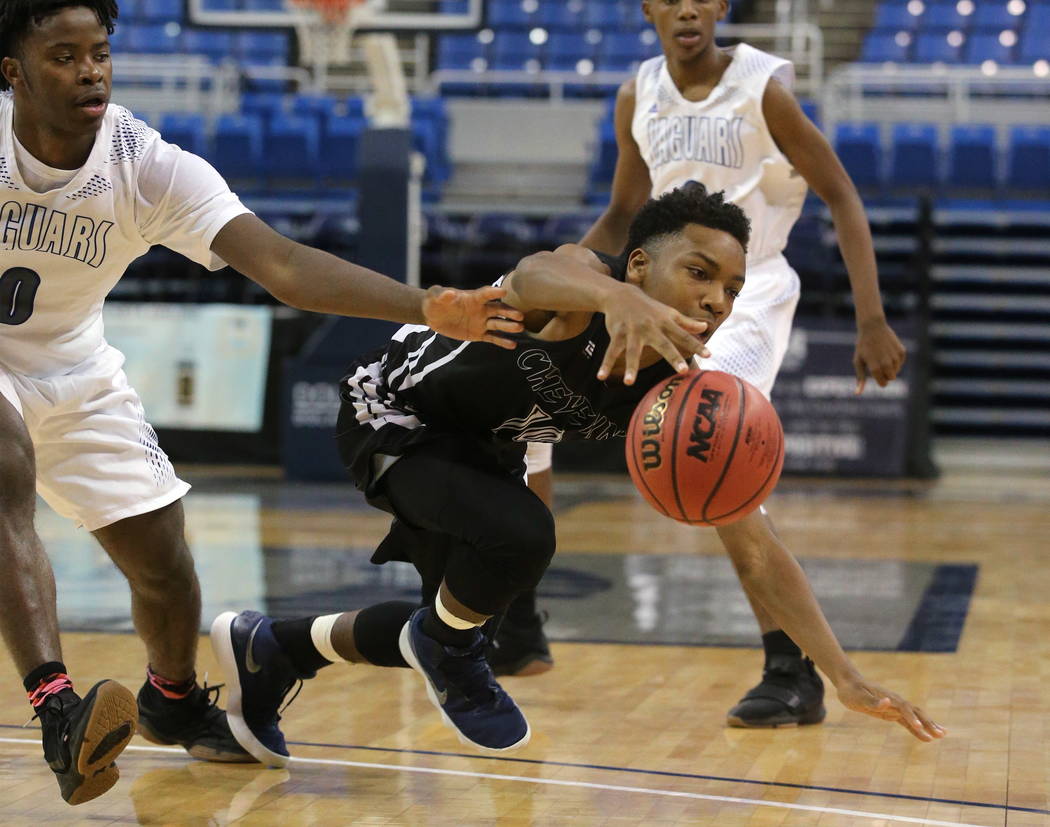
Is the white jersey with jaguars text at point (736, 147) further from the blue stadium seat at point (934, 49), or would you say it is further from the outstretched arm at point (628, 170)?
the blue stadium seat at point (934, 49)

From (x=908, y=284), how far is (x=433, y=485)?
9.89m

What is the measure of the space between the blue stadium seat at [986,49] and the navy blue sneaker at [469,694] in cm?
1392

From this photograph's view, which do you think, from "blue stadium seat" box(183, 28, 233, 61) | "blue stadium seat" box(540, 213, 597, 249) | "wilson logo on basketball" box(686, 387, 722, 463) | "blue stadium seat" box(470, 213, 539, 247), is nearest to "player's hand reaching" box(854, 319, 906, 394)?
"wilson logo on basketball" box(686, 387, 722, 463)

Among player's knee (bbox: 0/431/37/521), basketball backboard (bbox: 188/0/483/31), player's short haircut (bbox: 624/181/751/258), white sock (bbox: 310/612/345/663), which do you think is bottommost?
white sock (bbox: 310/612/345/663)

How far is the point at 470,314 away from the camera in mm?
2568

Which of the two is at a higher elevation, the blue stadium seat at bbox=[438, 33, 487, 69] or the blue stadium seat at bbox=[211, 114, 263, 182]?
the blue stadium seat at bbox=[438, 33, 487, 69]

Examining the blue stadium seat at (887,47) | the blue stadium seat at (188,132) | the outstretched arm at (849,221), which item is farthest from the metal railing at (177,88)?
the outstretched arm at (849,221)

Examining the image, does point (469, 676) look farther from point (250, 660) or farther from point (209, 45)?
point (209, 45)

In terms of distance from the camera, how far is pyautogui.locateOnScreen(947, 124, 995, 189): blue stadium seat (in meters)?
13.6

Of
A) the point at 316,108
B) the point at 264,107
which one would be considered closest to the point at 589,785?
the point at 316,108

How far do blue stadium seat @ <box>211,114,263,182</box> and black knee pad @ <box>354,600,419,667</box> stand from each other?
11.6 m

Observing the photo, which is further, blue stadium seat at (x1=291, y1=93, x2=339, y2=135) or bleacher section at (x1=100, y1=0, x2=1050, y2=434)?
blue stadium seat at (x1=291, y1=93, x2=339, y2=135)

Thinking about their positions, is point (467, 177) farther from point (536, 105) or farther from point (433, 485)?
point (433, 485)

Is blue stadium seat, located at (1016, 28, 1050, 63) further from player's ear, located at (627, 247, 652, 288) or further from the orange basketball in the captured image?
the orange basketball
